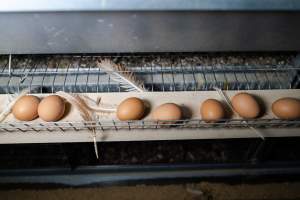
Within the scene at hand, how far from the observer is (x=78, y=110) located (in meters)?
0.84

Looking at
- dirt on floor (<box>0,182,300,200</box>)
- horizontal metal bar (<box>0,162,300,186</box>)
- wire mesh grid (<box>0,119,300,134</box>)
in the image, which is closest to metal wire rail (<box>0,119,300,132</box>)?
wire mesh grid (<box>0,119,300,134</box>)

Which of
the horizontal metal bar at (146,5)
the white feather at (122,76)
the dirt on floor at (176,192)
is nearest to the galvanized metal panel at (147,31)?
the horizontal metal bar at (146,5)

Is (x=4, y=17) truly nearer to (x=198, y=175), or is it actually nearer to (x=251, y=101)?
(x=251, y=101)

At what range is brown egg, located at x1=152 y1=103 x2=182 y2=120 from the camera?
31.5 inches

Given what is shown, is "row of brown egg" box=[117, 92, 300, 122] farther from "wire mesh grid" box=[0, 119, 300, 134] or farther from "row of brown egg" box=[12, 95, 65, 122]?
"row of brown egg" box=[12, 95, 65, 122]

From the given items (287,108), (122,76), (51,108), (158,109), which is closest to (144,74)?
(122,76)

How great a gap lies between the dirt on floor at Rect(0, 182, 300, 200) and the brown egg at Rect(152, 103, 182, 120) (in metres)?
0.71

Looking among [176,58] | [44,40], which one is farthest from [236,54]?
[44,40]

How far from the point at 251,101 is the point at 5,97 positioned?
29.4 inches

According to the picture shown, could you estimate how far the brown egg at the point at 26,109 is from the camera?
806 millimetres

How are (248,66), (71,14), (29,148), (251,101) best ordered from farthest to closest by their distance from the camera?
(29,148), (248,66), (251,101), (71,14)

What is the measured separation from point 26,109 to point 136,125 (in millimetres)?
318

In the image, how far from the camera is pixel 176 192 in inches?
55.7

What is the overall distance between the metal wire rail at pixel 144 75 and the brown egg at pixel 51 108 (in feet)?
0.75
